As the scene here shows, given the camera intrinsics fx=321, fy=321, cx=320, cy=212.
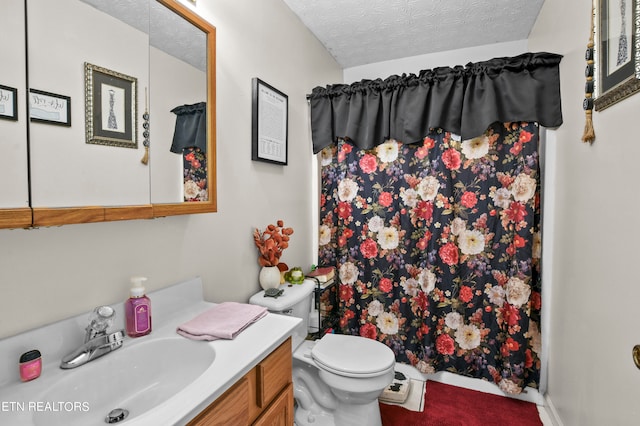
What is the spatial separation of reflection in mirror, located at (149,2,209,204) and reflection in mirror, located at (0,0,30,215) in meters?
0.35

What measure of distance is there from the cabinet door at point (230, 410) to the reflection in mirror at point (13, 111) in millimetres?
651

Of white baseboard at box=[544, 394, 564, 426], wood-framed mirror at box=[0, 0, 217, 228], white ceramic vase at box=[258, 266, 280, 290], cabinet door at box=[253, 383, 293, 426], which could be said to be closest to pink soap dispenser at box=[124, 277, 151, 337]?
wood-framed mirror at box=[0, 0, 217, 228]

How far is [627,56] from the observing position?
964 mm

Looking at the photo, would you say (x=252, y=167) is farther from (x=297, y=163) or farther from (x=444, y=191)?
(x=444, y=191)

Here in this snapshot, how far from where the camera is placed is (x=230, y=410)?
0.86m

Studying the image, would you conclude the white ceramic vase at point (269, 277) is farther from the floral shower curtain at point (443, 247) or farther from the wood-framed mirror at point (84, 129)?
the floral shower curtain at point (443, 247)

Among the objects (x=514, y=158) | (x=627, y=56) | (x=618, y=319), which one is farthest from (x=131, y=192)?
(x=514, y=158)

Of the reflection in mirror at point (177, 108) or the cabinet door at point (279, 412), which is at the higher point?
the reflection in mirror at point (177, 108)

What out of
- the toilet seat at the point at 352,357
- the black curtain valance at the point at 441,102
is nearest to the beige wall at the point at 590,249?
the black curtain valance at the point at 441,102

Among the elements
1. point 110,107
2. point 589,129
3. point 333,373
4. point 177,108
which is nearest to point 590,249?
point 589,129

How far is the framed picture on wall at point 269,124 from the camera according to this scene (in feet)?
5.64

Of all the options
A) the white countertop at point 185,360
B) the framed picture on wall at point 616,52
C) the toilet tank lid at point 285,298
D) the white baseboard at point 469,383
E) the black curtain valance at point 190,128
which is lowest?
the white baseboard at point 469,383

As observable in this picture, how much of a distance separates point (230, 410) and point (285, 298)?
0.81 m

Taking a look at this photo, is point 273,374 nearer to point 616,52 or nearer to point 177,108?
point 177,108
